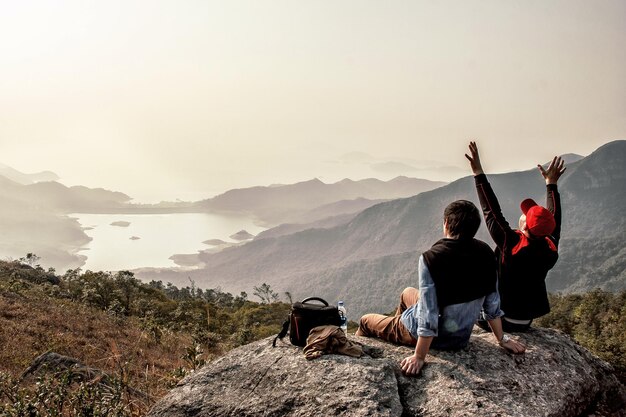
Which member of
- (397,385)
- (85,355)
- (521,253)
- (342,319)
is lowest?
(85,355)

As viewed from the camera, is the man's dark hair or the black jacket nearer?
the man's dark hair

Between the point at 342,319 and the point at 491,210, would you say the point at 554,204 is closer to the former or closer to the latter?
the point at 491,210

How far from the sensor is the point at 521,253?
6547 mm

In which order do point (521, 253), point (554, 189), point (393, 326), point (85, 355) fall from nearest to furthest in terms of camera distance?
point (521, 253) < point (393, 326) < point (554, 189) < point (85, 355)

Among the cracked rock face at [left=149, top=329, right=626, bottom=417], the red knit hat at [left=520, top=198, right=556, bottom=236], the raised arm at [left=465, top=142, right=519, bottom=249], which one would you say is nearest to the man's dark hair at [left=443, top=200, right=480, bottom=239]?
the raised arm at [left=465, top=142, right=519, bottom=249]

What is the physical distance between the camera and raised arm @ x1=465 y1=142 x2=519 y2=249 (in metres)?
6.45

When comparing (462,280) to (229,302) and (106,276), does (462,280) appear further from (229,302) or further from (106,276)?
(229,302)

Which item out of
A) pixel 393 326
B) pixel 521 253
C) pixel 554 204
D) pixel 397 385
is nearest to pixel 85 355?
pixel 393 326

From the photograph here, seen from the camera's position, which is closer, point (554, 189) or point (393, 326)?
point (393, 326)

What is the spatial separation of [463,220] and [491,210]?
1.12m

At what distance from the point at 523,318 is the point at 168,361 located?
10948mm

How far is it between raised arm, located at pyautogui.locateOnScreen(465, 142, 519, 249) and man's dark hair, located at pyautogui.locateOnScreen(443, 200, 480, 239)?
876 mm

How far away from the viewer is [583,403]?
613 cm

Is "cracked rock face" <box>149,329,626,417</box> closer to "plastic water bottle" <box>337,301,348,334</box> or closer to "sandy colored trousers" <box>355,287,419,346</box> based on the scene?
"sandy colored trousers" <box>355,287,419,346</box>
